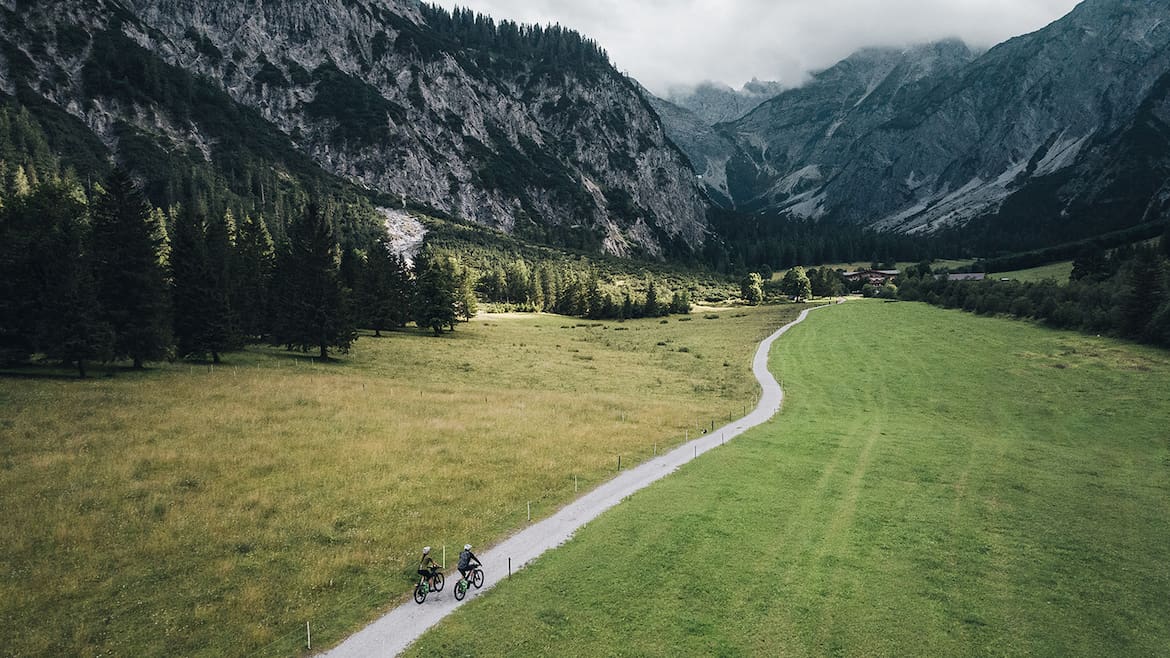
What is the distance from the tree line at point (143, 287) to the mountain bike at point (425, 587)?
4405 centimetres

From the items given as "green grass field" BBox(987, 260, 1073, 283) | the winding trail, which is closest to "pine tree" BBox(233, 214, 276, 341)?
the winding trail

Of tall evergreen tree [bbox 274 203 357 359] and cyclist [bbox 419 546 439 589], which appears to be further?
tall evergreen tree [bbox 274 203 357 359]

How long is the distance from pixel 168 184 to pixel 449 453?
207 metres

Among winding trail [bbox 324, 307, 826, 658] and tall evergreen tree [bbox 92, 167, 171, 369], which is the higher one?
tall evergreen tree [bbox 92, 167, 171, 369]

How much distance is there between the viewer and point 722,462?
34844 millimetres

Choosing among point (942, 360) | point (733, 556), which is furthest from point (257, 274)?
point (942, 360)

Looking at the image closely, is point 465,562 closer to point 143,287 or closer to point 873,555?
point 873,555

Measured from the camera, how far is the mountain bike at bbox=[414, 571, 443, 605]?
61.4ft

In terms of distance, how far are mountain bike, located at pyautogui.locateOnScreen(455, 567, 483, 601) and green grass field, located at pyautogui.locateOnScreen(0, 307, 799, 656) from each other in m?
2.24

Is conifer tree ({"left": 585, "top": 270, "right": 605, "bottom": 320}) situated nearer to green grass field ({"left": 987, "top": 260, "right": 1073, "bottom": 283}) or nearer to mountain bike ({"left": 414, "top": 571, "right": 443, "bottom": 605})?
green grass field ({"left": 987, "top": 260, "right": 1073, "bottom": 283})

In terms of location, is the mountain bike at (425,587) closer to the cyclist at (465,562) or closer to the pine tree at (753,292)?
the cyclist at (465,562)

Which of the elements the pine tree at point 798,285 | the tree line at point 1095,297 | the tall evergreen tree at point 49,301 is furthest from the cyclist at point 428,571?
the pine tree at point 798,285

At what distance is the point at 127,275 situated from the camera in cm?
4800

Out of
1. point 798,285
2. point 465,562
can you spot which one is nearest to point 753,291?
point 798,285
